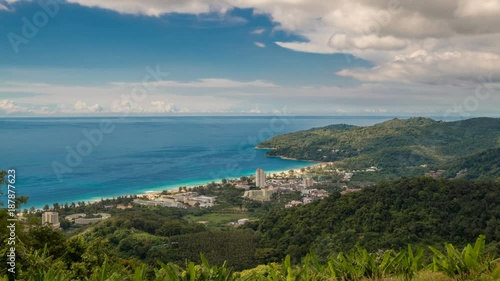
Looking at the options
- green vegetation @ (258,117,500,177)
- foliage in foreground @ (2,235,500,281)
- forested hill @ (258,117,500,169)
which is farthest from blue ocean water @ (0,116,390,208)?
foliage in foreground @ (2,235,500,281)

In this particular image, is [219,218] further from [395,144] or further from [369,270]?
[395,144]

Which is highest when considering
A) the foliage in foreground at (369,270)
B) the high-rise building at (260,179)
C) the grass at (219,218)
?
the foliage in foreground at (369,270)

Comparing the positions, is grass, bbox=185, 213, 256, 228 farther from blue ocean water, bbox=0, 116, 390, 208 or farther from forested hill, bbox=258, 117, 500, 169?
forested hill, bbox=258, 117, 500, 169

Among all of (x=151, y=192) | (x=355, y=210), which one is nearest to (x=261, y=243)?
(x=355, y=210)

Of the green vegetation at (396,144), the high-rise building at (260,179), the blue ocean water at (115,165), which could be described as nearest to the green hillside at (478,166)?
the green vegetation at (396,144)

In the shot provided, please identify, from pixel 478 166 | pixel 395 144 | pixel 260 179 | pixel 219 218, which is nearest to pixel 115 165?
pixel 260 179

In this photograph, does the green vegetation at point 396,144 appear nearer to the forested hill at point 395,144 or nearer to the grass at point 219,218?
the forested hill at point 395,144
